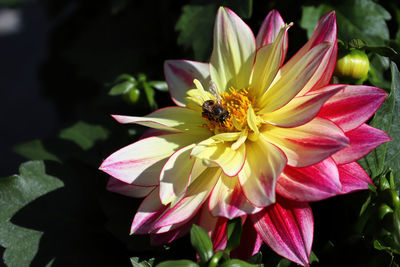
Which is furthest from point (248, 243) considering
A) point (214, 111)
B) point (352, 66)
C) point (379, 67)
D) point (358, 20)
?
point (358, 20)

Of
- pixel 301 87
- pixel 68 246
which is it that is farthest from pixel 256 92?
pixel 68 246

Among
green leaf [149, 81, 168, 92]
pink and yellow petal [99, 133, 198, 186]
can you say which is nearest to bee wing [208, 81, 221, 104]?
pink and yellow petal [99, 133, 198, 186]

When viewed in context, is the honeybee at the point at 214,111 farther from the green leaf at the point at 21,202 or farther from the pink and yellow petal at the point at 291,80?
the green leaf at the point at 21,202

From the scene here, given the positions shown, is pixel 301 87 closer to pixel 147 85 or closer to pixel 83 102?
pixel 147 85

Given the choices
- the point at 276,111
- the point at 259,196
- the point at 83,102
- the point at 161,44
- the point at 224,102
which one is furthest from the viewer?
the point at 83,102

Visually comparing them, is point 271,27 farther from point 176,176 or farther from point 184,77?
point 176,176
